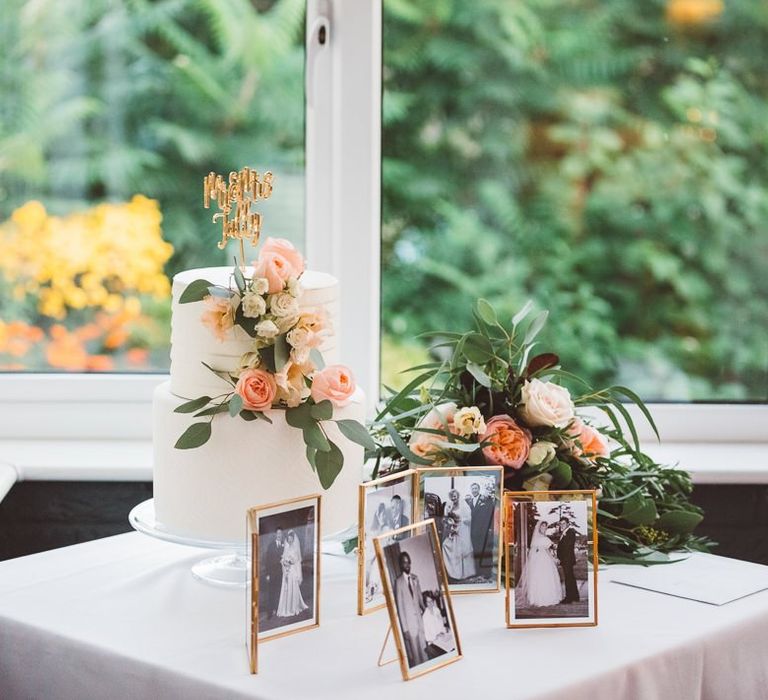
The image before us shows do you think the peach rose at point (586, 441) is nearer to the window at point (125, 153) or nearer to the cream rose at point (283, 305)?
the cream rose at point (283, 305)

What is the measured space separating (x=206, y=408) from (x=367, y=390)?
0.85m

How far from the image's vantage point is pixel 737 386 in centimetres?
238

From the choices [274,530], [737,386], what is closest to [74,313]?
[274,530]

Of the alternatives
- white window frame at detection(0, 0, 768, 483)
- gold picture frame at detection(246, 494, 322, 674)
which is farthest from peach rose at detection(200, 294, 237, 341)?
white window frame at detection(0, 0, 768, 483)

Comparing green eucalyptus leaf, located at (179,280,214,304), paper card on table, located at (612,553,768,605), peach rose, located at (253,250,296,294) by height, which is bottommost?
paper card on table, located at (612,553,768,605)

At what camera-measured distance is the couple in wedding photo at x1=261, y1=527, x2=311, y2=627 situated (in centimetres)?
128

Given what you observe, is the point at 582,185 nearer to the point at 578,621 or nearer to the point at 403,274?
the point at 403,274

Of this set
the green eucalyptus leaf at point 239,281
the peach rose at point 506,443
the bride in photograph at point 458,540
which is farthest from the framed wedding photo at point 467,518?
the green eucalyptus leaf at point 239,281

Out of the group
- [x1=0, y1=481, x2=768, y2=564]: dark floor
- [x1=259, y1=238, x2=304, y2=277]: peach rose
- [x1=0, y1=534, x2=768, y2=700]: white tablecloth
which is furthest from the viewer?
[x1=0, y1=481, x2=768, y2=564]: dark floor

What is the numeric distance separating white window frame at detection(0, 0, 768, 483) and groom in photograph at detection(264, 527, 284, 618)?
3.16ft

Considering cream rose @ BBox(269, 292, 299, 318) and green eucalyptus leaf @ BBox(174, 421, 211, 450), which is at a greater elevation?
cream rose @ BBox(269, 292, 299, 318)

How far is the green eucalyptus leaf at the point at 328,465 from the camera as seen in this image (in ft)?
4.72

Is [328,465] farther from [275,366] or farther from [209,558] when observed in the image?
[209,558]

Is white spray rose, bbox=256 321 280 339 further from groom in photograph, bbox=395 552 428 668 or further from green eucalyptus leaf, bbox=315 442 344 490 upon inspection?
groom in photograph, bbox=395 552 428 668
